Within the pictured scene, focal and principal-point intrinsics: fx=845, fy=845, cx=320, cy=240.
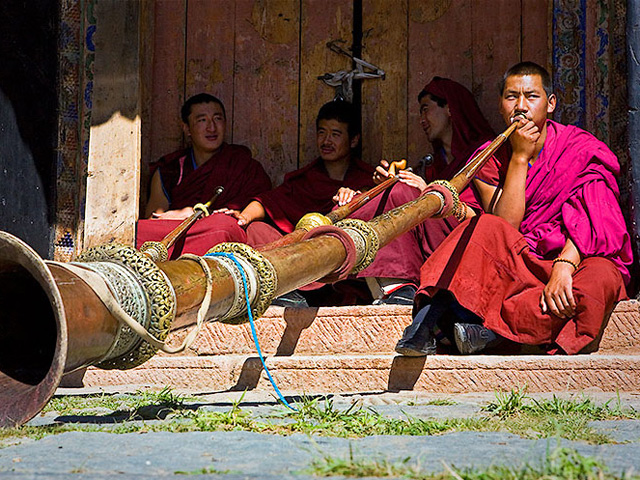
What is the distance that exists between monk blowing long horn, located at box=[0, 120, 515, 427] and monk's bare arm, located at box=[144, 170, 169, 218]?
2914 mm

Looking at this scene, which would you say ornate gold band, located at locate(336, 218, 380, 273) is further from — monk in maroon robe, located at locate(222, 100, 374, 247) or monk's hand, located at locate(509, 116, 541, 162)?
monk in maroon robe, located at locate(222, 100, 374, 247)

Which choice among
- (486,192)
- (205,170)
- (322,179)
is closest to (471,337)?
(486,192)

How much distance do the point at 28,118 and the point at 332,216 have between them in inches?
92.6

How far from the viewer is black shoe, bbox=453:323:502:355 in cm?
378

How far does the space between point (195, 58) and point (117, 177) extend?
1.65 m

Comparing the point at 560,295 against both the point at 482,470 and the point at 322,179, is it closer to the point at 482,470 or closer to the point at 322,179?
the point at 322,179

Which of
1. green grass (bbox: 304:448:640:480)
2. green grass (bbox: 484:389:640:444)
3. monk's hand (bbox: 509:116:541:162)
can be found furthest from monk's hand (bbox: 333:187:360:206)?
green grass (bbox: 304:448:640:480)

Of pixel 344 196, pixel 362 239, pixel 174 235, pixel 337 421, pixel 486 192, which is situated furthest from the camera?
pixel 344 196

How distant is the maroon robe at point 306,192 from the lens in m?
5.39

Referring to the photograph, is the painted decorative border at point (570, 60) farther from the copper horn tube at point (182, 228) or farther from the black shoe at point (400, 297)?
the copper horn tube at point (182, 228)

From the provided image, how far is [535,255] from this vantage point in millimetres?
4203

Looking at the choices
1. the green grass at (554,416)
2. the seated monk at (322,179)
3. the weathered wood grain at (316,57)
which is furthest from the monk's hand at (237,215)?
the green grass at (554,416)

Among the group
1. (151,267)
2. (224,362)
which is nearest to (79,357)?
(151,267)

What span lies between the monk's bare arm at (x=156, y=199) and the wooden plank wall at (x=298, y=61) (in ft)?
1.12
